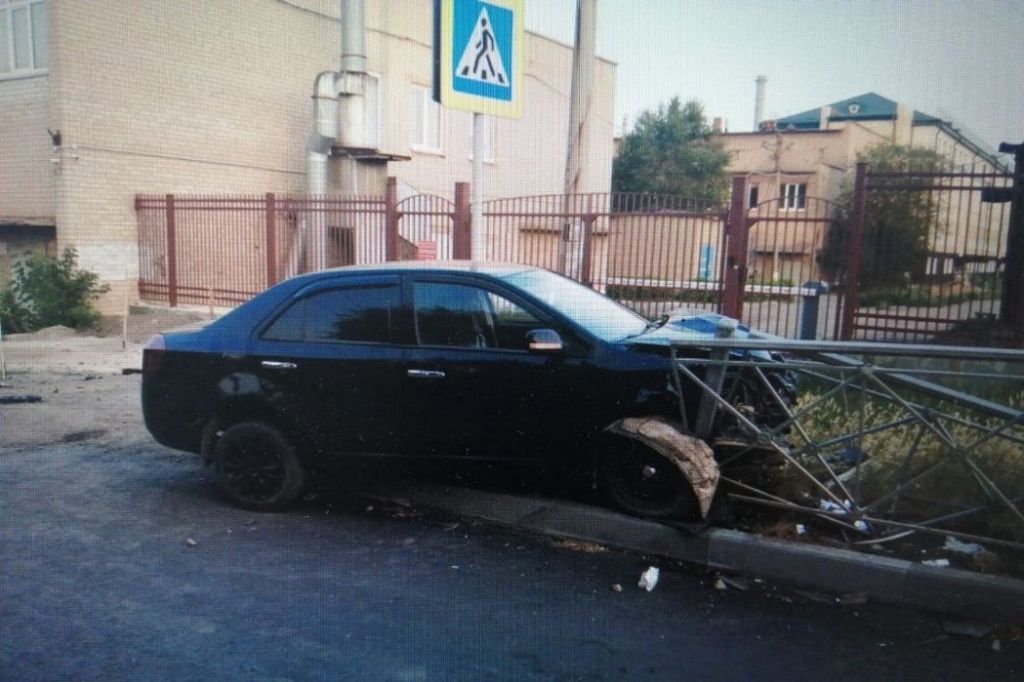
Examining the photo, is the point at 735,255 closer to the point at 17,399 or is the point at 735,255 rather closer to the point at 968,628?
the point at 968,628

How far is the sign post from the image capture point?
5152 mm

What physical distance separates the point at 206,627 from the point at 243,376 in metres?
1.71

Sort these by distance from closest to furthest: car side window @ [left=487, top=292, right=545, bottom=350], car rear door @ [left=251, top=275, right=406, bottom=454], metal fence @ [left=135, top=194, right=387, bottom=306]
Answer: car side window @ [left=487, top=292, right=545, bottom=350] < car rear door @ [left=251, top=275, right=406, bottom=454] < metal fence @ [left=135, top=194, right=387, bottom=306]

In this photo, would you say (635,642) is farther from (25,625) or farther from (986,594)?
(25,625)

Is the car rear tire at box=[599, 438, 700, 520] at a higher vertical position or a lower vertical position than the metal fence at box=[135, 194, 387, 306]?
lower

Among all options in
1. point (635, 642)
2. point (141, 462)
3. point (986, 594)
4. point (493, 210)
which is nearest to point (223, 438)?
point (141, 462)

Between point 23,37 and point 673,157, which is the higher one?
point 23,37

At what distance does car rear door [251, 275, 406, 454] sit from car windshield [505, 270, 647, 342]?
764mm

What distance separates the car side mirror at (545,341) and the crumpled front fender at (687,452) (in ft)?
1.79

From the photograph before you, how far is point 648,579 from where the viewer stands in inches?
139

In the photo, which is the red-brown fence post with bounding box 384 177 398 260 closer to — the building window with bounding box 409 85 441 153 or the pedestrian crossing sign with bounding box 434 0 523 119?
the pedestrian crossing sign with bounding box 434 0 523 119

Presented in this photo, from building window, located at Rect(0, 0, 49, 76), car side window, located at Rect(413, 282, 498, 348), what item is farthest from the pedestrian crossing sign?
building window, located at Rect(0, 0, 49, 76)

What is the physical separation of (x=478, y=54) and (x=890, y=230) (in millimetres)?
4630

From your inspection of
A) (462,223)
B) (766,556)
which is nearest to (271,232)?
(462,223)
